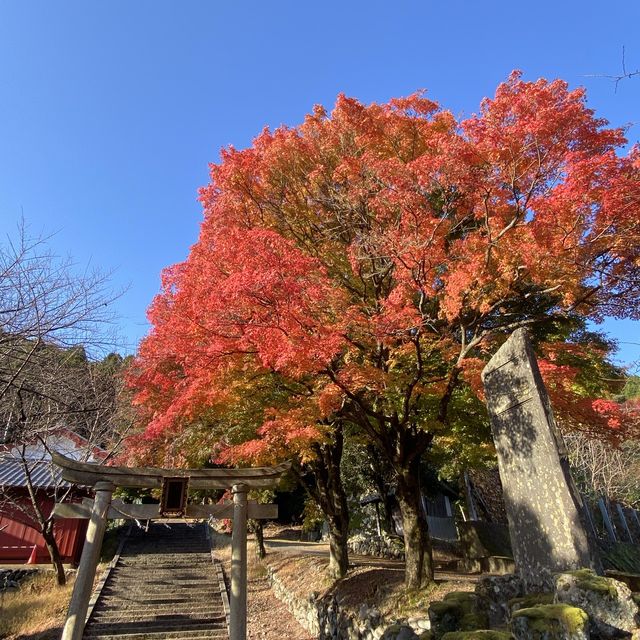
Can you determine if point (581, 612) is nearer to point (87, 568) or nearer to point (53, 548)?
point (87, 568)

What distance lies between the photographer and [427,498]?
23.9 m

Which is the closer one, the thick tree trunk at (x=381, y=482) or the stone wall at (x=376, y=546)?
the stone wall at (x=376, y=546)

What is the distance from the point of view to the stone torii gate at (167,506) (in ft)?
28.7

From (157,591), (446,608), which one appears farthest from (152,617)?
(446,608)

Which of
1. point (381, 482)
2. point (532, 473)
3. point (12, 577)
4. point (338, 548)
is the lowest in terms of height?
point (12, 577)

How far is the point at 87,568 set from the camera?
8461 mm

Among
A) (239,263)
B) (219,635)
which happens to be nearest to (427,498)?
(219,635)

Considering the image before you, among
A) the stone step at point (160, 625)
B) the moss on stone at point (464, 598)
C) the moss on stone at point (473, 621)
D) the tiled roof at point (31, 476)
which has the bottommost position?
the stone step at point (160, 625)

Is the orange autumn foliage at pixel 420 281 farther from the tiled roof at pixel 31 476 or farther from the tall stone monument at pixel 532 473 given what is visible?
the tiled roof at pixel 31 476

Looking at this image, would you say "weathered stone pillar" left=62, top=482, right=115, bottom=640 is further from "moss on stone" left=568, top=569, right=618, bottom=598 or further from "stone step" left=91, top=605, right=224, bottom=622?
"moss on stone" left=568, top=569, right=618, bottom=598

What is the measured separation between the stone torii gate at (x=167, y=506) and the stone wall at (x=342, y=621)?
2.48m

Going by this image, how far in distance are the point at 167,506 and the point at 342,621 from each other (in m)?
4.96

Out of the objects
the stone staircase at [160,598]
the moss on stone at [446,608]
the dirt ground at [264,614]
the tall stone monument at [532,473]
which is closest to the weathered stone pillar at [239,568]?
the stone staircase at [160,598]

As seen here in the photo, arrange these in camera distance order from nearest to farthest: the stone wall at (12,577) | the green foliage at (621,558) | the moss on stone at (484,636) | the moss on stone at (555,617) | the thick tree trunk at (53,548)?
1. the moss on stone at (555,617)
2. the moss on stone at (484,636)
3. the thick tree trunk at (53,548)
4. the stone wall at (12,577)
5. the green foliage at (621,558)
